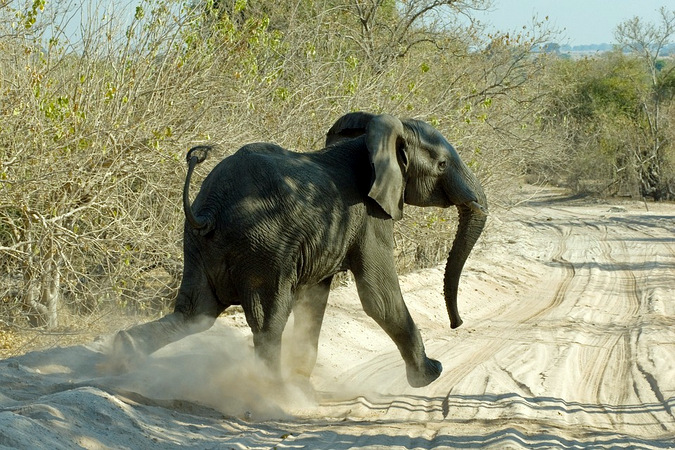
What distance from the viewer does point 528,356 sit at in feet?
32.0

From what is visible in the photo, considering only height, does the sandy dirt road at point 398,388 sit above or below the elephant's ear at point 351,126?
below

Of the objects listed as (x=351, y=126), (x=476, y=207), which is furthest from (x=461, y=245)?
(x=351, y=126)

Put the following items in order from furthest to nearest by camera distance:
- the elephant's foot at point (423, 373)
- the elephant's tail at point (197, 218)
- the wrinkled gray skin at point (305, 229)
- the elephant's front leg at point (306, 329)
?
1. the elephant's front leg at point (306, 329)
2. the elephant's foot at point (423, 373)
3. the wrinkled gray skin at point (305, 229)
4. the elephant's tail at point (197, 218)

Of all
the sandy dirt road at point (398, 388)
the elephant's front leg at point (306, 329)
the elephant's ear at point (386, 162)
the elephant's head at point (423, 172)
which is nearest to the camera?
the sandy dirt road at point (398, 388)

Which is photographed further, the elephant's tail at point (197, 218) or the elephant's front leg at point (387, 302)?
the elephant's front leg at point (387, 302)

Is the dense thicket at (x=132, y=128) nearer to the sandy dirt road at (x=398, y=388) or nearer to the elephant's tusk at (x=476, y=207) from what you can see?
the sandy dirt road at (x=398, y=388)

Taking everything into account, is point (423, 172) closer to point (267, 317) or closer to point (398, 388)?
point (398, 388)

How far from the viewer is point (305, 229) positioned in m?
6.71

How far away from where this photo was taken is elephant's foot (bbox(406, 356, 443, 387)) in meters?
7.43

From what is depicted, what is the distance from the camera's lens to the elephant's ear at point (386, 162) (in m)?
7.07

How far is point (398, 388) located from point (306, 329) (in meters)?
1.04

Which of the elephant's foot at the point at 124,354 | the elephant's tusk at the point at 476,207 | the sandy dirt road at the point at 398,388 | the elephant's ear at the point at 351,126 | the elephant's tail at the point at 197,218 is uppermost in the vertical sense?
the elephant's ear at the point at 351,126

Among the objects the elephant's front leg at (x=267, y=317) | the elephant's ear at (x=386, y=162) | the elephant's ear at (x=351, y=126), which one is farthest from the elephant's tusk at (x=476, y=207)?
the elephant's front leg at (x=267, y=317)

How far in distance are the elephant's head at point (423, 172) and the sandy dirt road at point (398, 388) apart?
3.61 ft
